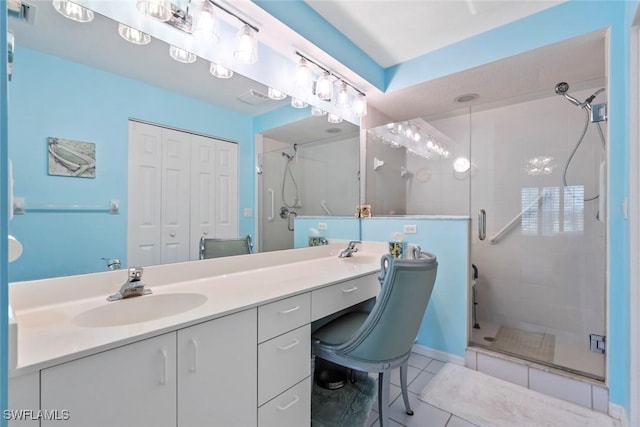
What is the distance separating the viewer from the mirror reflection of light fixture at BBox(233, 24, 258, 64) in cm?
153

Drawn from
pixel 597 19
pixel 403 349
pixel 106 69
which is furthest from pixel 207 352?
pixel 597 19

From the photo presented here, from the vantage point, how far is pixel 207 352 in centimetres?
90

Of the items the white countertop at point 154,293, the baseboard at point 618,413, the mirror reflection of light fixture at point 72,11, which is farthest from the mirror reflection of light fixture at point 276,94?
the baseboard at point 618,413

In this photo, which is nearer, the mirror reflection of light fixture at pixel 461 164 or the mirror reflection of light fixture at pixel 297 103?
the mirror reflection of light fixture at pixel 297 103

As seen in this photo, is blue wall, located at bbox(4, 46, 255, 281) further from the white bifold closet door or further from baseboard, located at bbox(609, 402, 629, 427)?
baseboard, located at bbox(609, 402, 629, 427)

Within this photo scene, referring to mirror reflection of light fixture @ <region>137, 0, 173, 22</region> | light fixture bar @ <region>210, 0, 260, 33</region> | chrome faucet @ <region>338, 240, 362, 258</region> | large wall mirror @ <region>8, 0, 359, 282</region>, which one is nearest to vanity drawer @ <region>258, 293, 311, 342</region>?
large wall mirror @ <region>8, 0, 359, 282</region>

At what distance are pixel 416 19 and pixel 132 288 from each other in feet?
7.15

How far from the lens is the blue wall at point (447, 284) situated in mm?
2104

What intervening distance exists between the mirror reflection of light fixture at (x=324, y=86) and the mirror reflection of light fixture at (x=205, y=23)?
0.83m

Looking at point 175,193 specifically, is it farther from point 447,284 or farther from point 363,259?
point 447,284

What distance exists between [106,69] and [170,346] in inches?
43.6

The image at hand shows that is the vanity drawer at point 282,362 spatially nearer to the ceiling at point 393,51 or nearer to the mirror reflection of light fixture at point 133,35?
the ceiling at point 393,51

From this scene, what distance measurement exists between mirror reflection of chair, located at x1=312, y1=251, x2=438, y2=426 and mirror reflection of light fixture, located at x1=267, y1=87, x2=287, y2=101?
4.01 ft

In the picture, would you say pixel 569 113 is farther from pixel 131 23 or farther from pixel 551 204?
pixel 131 23
